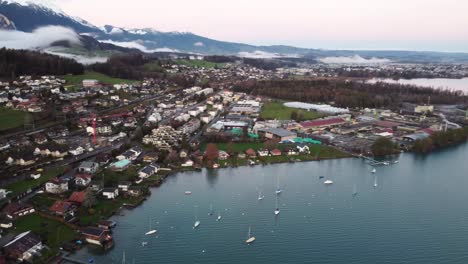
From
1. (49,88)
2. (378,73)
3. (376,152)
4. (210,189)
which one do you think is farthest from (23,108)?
(378,73)

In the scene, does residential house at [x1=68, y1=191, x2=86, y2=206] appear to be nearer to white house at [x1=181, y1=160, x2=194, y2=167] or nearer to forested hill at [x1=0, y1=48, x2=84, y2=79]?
white house at [x1=181, y1=160, x2=194, y2=167]

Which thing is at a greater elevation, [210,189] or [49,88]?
[49,88]

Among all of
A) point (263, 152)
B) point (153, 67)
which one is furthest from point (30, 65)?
point (263, 152)

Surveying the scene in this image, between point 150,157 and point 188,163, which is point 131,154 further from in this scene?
point 188,163

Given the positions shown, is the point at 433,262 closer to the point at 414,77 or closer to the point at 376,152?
the point at 376,152

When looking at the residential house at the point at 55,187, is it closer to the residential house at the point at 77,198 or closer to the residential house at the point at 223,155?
the residential house at the point at 77,198

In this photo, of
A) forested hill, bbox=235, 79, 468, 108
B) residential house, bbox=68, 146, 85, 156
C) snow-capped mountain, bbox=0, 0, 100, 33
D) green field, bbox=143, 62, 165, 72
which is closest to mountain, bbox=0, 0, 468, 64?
snow-capped mountain, bbox=0, 0, 100, 33

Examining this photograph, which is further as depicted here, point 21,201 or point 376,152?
point 376,152

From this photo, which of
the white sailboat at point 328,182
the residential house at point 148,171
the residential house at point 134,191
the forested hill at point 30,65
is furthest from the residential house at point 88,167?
the forested hill at point 30,65
